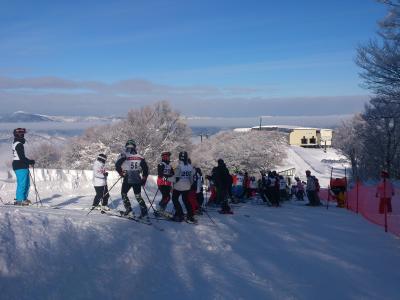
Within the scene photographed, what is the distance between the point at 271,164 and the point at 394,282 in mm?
61103

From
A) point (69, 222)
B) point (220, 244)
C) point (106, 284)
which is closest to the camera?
point (106, 284)

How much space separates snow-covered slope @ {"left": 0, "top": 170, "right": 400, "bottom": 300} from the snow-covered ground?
0.6 inches

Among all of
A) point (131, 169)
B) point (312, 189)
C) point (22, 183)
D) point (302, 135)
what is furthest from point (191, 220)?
point (302, 135)

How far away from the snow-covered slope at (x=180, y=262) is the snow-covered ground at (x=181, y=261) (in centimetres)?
1

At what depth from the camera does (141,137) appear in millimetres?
63312

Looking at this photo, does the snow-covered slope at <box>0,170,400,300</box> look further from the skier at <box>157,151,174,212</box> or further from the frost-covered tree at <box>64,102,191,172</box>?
the frost-covered tree at <box>64,102,191,172</box>

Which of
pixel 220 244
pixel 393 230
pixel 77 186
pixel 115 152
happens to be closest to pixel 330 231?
pixel 393 230

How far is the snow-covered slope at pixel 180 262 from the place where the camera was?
5.57 m

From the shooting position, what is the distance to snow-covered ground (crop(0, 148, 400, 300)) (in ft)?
18.3

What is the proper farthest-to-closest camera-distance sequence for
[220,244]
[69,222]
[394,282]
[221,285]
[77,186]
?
[77,186], [220,244], [69,222], [394,282], [221,285]

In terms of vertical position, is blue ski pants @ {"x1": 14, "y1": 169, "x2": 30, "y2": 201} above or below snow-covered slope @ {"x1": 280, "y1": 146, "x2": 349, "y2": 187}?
above

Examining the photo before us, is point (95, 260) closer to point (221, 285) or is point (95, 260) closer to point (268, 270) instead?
point (221, 285)

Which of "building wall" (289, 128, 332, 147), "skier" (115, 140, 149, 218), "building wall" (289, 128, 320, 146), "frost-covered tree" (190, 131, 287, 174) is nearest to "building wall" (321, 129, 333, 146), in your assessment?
"building wall" (289, 128, 332, 147)

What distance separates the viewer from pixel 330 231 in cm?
1132
